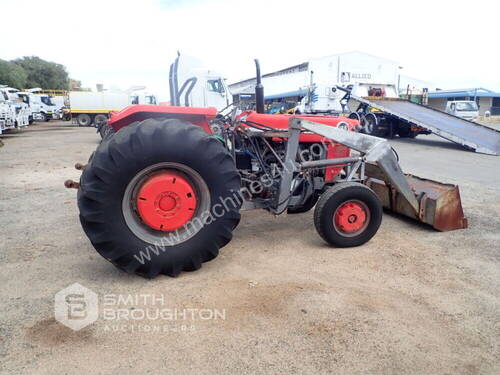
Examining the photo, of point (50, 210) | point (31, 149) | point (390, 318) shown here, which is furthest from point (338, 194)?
point (31, 149)

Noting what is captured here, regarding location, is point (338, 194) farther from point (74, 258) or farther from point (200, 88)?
point (200, 88)

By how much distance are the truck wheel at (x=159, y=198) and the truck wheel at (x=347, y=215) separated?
0.95 meters

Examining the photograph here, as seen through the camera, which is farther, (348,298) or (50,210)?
(50,210)

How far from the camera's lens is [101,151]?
8.95ft

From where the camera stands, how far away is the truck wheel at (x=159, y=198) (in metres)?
2.73

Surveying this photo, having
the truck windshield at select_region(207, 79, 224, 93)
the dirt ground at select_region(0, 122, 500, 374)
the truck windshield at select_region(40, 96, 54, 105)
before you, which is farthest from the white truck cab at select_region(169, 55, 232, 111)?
the truck windshield at select_region(40, 96, 54, 105)

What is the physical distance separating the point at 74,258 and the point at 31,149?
10.3m

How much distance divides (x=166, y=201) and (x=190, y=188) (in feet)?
0.70

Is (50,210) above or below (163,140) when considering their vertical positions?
below

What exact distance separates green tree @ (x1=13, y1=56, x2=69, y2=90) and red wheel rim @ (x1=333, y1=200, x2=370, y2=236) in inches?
1878

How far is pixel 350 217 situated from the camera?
3.60 meters

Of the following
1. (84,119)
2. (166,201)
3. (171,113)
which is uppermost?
(171,113)

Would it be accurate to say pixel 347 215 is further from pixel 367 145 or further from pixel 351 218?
pixel 367 145

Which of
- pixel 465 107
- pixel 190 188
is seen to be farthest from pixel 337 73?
pixel 190 188
